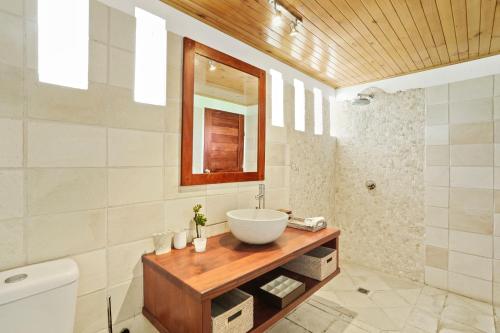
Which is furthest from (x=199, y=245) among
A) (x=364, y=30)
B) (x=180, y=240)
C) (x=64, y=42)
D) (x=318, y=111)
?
(x=318, y=111)

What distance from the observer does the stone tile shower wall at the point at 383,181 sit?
256 cm

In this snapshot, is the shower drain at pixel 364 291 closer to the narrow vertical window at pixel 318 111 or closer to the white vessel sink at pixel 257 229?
the white vessel sink at pixel 257 229

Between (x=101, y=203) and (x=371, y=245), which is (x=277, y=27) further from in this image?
(x=371, y=245)

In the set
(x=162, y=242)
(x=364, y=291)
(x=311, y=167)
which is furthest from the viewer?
(x=311, y=167)

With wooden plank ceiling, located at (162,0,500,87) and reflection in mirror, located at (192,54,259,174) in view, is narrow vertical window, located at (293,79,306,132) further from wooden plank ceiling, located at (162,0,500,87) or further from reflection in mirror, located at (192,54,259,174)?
reflection in mirror, located at (192,54,259,174)

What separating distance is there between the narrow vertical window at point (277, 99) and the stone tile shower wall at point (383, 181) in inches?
44.2

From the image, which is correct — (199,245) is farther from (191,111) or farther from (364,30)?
(364,30)

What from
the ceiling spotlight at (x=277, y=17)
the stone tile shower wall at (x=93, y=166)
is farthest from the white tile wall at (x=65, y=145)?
the ceiling spotlight at (x=277, y=17)

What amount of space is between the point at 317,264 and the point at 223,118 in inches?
46.8

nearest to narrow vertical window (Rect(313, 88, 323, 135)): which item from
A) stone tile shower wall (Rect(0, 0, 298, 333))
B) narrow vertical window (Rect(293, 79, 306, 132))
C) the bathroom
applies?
the bathroom

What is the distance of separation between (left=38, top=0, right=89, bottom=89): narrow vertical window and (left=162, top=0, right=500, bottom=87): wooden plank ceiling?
53 centimetres

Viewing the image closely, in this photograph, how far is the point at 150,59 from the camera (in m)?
1.37

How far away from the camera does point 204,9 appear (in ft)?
4.99

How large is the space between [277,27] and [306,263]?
1646mm
